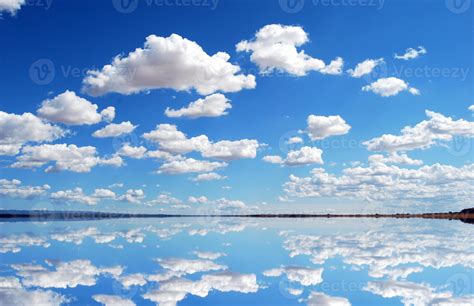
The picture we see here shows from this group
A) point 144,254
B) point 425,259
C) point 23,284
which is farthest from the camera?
point 144,254

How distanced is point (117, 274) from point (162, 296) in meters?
7.95

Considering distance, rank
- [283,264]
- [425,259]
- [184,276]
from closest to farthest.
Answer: [184,276]
[283,264]
[425,259]

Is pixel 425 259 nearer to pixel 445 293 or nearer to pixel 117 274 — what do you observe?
pixel 445 293

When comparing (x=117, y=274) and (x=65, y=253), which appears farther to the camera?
(x=65, y=253)

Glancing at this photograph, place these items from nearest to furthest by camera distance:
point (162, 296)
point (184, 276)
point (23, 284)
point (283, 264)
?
point (162, 296), point (23, 284), point (184, 276), point (283, 264)

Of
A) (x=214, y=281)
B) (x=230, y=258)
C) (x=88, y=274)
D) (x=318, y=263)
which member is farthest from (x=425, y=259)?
(x=88, y=274)

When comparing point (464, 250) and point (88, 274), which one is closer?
point (88, 274)

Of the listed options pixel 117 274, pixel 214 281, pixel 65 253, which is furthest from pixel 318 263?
pixel 65 253

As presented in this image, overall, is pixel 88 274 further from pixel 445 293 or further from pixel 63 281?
pixel 445 293

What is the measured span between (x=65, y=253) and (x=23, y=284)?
60.9ft

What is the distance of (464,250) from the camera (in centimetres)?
4528

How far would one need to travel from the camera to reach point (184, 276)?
30688mm

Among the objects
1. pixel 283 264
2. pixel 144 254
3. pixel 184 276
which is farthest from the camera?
pixel 144 254

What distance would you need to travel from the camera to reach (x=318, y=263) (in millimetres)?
36156
